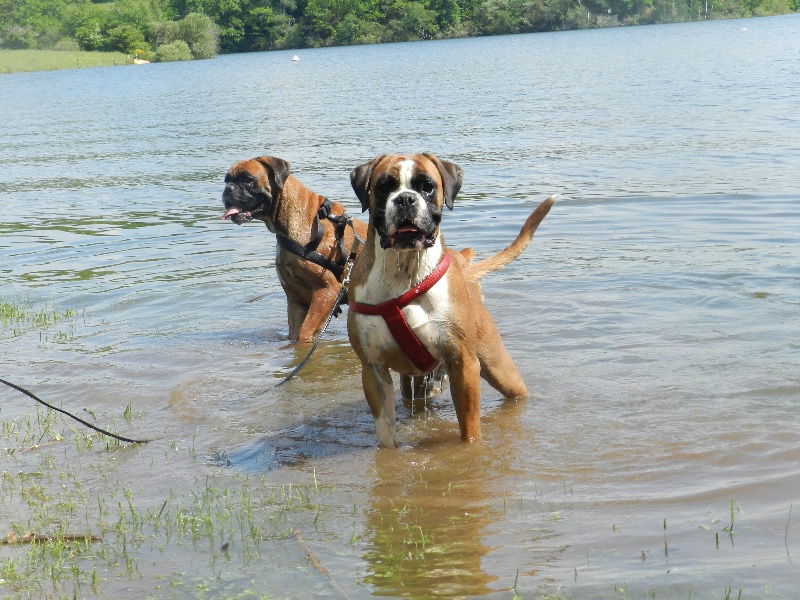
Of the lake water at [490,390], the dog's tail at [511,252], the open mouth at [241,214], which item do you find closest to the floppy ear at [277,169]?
the open mouth at [241,214]

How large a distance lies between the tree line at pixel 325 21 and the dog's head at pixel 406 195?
329 feet

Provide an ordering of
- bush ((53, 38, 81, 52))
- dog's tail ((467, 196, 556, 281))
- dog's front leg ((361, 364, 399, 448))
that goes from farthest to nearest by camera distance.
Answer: bush ((53, 38, 81, 52)) → dog's tail ((467, 196, 556, 281)) → dog's front leg ((361, 364, 399, 448))

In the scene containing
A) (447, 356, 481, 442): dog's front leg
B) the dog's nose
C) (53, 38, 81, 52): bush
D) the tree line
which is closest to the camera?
the dog's nose

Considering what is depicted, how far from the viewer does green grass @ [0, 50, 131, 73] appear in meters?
85.3

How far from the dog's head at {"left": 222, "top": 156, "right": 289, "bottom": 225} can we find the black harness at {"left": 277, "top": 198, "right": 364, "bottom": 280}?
1.10 feet

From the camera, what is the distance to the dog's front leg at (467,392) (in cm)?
554

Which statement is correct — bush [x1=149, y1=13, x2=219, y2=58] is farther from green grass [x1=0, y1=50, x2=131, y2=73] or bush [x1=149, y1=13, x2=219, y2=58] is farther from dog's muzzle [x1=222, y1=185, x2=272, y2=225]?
dog's muzzle [x1=222, y1=185, x2=272, y2=225]

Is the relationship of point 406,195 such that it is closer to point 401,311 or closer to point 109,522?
point 401,311

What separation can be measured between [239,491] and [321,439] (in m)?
1.15

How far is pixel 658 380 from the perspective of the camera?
7.05m

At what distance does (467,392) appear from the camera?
18.4 feet

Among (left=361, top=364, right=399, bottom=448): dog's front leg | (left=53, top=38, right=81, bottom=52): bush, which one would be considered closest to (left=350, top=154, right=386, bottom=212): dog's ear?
(left=361, top=364, right=399, bottom=448): dog's front leg

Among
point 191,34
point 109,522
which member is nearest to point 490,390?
point 109,522

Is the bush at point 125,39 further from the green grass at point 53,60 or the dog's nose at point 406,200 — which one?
the dog's nose at point 406,200
